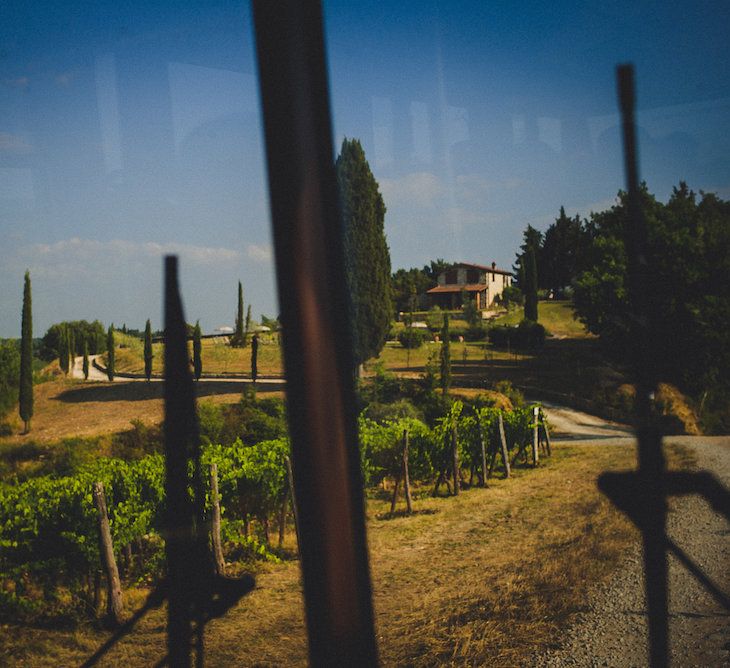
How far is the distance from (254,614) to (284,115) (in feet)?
12.9

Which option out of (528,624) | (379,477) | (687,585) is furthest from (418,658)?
(379,477)

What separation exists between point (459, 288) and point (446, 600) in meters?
34.5

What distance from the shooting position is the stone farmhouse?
35406 mm

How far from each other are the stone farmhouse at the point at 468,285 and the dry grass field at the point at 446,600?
30.2 meters

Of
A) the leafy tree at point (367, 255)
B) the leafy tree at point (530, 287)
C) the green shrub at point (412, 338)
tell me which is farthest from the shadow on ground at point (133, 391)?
the leafy tree at point (530, 287)

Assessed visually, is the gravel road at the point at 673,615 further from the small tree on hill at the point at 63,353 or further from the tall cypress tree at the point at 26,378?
the small tree on hill at the point at 63,353

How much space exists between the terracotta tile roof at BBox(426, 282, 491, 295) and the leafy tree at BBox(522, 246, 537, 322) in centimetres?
862

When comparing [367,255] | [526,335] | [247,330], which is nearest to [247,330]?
[247,330]

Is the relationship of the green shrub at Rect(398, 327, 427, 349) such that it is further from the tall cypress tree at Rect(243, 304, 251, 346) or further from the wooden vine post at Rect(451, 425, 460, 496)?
the wooden vine post at Rect(451, 425, 460, 496)

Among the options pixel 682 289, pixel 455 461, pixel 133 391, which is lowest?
pixel 455 461

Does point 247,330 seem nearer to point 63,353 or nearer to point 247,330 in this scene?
point 247,330

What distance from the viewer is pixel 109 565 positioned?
4.05 metres

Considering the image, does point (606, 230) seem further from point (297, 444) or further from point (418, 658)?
point (297, 444)

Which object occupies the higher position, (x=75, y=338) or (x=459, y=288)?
(x=459, y=288)
